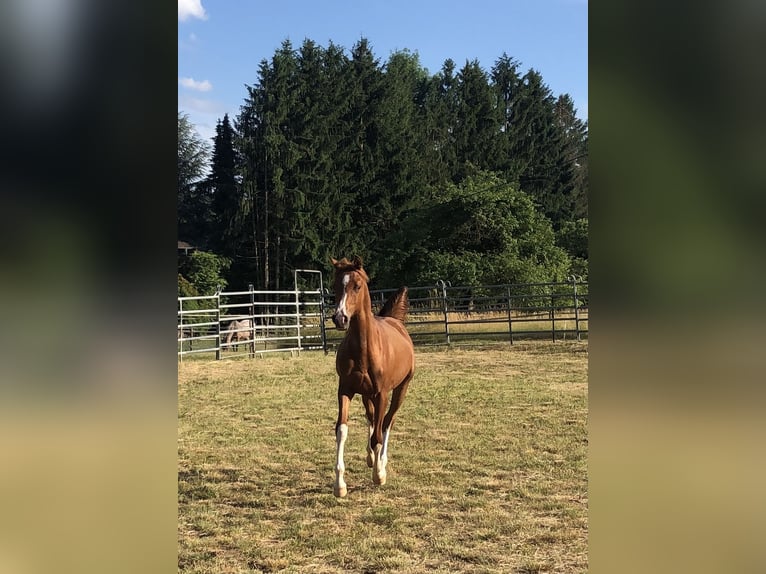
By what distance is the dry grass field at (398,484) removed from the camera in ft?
8.96

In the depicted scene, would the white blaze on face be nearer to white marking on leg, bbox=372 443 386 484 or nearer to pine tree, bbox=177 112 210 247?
white marking on leg, bbox=372 443 386 484

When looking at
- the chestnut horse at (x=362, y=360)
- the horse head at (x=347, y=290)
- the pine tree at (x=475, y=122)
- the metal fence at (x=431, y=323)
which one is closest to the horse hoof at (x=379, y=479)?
the chestnut horse at (x=362, y=360)

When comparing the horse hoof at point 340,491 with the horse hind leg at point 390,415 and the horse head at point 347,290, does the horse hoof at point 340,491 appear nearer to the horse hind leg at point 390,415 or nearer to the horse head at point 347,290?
the horse hind leg at point 390,415

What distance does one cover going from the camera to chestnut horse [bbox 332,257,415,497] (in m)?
3.33

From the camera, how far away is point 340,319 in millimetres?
3199

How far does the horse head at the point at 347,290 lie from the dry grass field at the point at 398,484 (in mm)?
1197

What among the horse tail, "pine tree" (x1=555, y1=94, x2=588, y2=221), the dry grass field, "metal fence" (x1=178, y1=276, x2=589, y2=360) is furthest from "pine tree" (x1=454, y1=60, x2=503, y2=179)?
the horse tail

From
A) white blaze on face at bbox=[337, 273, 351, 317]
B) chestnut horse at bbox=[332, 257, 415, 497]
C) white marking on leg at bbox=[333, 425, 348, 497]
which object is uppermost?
white blaze on face at bbox=[337, 273, 351, 317]
